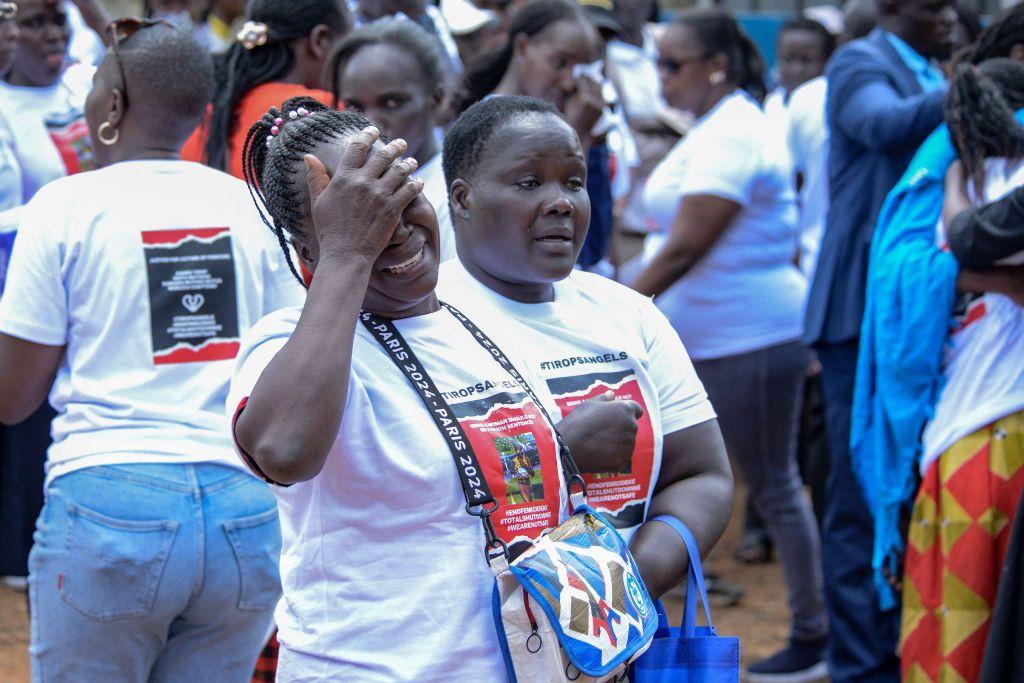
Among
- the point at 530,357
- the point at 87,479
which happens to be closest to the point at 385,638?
the point at 530,357

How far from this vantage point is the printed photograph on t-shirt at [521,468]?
76.9 inches

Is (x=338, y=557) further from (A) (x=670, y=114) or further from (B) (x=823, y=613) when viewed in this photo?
(A) (x=670, y=114)

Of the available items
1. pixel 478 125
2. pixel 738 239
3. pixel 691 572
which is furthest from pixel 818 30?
pixel 691 572

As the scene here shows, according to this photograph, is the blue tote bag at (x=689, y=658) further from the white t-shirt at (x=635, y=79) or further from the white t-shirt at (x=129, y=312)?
the white t-shirt at (x=635, y=79)

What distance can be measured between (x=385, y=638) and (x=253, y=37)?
8.53 ft

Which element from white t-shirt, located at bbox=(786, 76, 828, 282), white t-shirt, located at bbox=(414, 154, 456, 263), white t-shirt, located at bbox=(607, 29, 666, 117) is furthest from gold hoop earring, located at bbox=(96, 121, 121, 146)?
white t-shirt, located at bbox=(607, 29, 666, 117)

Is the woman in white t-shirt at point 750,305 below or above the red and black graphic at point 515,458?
below

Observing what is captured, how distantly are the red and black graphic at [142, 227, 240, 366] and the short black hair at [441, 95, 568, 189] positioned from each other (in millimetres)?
633

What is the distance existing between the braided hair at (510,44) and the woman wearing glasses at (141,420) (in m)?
1.72

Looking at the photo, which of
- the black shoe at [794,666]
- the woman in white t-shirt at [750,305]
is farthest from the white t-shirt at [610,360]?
the black shoe at [794,666]

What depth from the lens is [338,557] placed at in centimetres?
191

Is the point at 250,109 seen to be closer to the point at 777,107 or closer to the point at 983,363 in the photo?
the point at 983,363

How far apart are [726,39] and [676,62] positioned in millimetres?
220

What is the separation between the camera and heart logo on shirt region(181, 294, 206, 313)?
277cm
